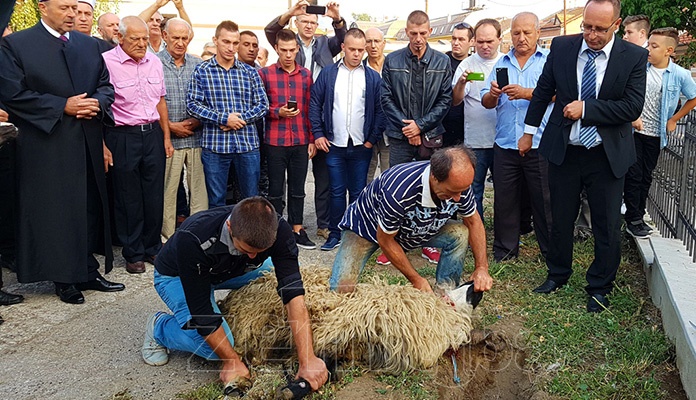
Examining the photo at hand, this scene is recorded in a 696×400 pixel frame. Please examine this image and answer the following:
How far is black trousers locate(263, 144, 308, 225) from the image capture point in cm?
638

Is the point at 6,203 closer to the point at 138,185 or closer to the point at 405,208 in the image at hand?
the point at 138,185

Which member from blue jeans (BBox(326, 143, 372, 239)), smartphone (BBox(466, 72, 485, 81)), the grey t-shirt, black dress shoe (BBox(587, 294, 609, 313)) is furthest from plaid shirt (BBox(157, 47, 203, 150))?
the grey t-shirt

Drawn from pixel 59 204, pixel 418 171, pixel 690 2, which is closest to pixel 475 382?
pixel 418 171

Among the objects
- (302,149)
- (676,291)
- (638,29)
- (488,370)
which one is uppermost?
(638,29)

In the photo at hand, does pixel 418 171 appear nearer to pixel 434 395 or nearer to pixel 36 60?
pixel 434 395

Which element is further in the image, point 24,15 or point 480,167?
point 24,15

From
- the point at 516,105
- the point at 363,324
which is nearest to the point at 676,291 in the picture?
the point at 363,324

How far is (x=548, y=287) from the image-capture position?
5.06 meters

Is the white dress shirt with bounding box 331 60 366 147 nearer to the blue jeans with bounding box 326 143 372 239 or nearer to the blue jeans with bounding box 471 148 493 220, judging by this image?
the blue jeans with bounding box 326 143 372 239

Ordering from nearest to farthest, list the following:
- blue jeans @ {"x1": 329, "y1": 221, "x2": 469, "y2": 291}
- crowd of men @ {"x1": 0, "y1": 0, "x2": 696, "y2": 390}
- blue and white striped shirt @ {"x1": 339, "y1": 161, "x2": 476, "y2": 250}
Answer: crowd of men @ {"x1": 0, "y1": 0, "x2": 696, "y2": 390} → blue and white striped shirt @ {"x1": 339, "y1": 161, "x2": 476, "y2": 250} → blue jeans @ {"x1": 329, "y1": 221, "x2": 469, "y2": 291}

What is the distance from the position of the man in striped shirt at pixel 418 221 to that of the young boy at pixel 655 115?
2.44 m

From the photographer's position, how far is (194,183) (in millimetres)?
6230

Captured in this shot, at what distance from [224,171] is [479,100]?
258 cm

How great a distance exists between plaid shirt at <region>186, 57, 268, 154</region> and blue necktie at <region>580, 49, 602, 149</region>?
9.84 ft
